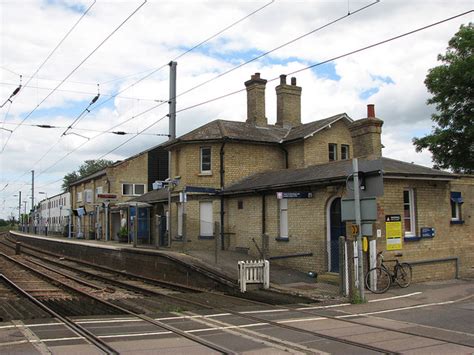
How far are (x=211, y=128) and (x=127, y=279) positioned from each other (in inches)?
335

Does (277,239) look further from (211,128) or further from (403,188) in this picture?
(211,128)

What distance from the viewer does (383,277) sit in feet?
48.2

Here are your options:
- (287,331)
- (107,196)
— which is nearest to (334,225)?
(287,331)

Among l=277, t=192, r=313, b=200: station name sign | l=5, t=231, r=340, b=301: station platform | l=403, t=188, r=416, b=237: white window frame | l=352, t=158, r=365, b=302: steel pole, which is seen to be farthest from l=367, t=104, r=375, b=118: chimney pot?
l=5, t=231, r=340, b=301: station platform

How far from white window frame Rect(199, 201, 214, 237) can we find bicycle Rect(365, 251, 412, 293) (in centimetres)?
964

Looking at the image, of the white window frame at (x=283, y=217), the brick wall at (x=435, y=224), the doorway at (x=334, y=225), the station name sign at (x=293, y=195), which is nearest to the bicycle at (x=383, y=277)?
the brick wall at (x=435, y=224)

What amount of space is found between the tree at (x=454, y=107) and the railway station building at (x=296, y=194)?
635cm

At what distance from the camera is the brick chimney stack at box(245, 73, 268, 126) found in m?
28.0

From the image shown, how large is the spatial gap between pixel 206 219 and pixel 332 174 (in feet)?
27.9

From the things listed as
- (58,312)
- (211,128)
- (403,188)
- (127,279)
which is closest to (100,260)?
(127,279)

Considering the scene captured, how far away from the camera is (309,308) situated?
1199cm

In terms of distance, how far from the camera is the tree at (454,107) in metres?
28.3

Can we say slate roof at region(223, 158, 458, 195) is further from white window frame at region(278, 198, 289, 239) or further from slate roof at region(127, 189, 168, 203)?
slate roof at region(127, 189, 168, 203)

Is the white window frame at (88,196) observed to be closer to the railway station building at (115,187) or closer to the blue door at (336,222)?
the railway station building at (115,187)
